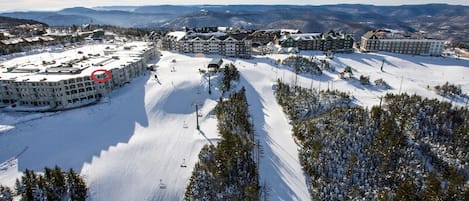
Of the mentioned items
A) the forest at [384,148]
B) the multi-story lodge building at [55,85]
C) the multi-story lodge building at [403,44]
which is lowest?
the forest at [384,148]

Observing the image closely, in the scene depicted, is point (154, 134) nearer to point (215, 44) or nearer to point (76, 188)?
point (76, 188)

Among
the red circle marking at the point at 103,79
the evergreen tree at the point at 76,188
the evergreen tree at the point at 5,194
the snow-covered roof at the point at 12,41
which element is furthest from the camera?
the snow-covered roof at the point at 12,41

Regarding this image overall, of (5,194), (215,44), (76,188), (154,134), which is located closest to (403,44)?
(215,44)

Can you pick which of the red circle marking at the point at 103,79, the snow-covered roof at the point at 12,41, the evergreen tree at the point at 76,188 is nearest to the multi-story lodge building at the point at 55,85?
the red circle marking at the point at 103,79

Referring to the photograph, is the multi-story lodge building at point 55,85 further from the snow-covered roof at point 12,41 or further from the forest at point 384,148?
the snow-covered roof at point 12,41

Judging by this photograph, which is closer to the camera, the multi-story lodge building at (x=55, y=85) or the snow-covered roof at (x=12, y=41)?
the multi-story lodge building at (x=55, y=85)

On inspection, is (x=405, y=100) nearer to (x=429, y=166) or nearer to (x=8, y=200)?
(x=429, y=166)

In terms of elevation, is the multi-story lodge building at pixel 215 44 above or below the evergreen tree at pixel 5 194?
above

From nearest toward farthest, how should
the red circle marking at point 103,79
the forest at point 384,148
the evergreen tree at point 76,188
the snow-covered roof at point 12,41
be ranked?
1. the evergreen tree at point 76,188
2. the forest at point 384,148
3. the red circle marking at point 103,79
4. the snow-covered roof at point 12,41
